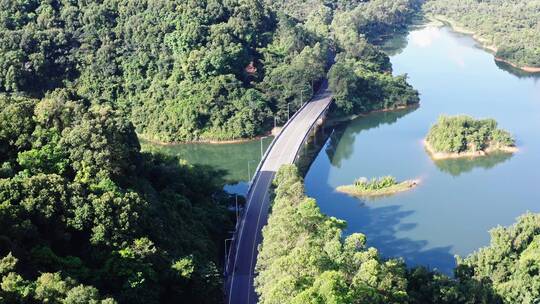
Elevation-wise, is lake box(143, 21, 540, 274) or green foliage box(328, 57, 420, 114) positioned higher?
green foliage box(328, 57, 420, 114)

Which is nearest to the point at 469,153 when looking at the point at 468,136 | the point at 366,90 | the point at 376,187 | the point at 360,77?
the point at 468,136

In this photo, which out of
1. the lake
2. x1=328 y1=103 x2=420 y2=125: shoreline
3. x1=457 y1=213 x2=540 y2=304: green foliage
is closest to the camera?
x1=457 y1=213 x2=540 y2=304: green foliage

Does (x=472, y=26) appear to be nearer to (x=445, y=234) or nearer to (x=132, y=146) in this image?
(x=445, y=234)

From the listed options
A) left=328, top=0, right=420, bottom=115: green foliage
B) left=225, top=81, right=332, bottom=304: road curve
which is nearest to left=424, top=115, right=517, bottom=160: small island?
left=225, top=81, right=332, bottom=304: road curve

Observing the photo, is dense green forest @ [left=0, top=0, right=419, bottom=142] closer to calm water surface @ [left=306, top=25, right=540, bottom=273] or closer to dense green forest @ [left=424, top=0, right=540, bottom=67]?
calm water surface @ [left=306, top=25, right=540, bottom=273]

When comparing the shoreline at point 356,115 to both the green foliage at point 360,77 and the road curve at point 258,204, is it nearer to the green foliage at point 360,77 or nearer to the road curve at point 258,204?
the green foliage at point 360,77

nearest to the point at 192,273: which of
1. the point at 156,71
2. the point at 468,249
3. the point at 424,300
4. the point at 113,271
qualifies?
the point at 113,271
